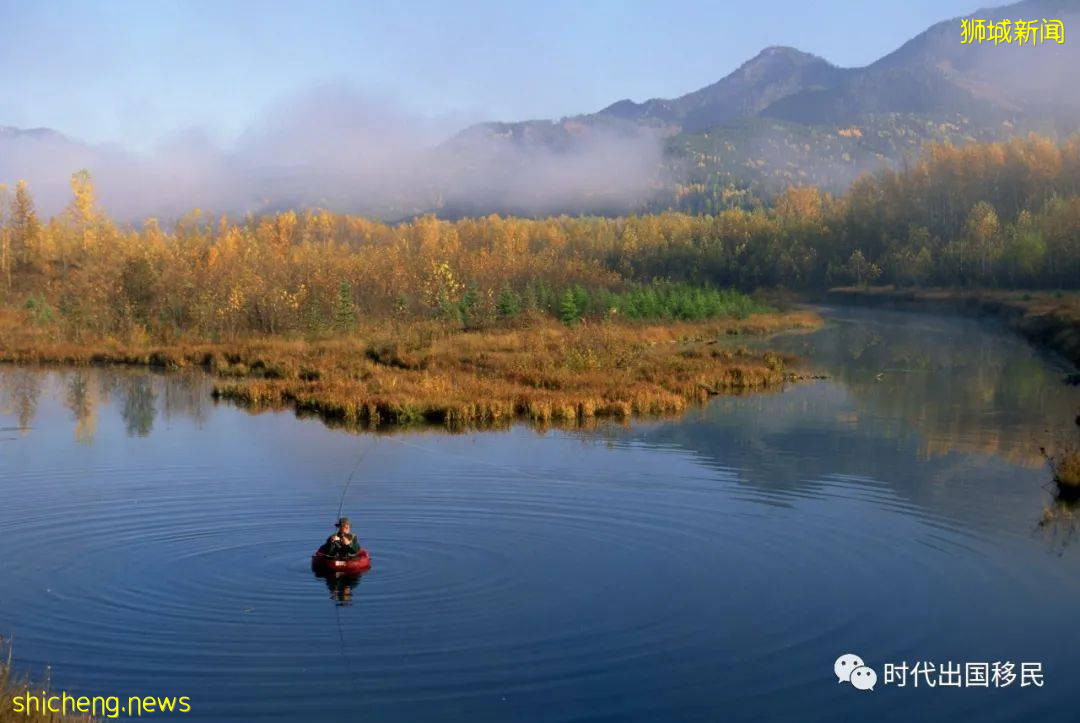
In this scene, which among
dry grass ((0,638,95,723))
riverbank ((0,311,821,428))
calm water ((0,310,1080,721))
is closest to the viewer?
dry grass ((0,638,95,723))

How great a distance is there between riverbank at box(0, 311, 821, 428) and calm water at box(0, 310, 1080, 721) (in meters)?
3.84

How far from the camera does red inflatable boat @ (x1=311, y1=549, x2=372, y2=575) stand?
19.5 m

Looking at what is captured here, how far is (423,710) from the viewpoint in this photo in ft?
47.4

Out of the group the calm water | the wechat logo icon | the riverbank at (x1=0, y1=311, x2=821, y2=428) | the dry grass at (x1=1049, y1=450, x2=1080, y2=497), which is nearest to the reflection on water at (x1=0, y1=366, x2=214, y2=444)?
the calm water

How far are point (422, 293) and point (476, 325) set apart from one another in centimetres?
950

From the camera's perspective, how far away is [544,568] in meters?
20.7

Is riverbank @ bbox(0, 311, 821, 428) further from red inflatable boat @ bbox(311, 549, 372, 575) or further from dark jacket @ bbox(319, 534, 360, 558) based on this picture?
dark jacket @ bbox(319, 534, 360, 558)

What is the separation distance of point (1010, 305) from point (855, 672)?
81639mm

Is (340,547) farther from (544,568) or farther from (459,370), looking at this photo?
(459,370)

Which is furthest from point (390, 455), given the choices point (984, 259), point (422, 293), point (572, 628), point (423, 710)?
point (984, 259)

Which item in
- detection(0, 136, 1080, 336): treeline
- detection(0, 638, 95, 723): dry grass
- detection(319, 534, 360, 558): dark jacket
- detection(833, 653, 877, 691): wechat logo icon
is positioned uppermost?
detection(0, 136, 1080, 336): treeline

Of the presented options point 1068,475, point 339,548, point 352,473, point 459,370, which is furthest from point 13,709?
point 459,370

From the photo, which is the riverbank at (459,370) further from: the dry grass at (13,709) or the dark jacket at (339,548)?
the dry grass at (13,709)

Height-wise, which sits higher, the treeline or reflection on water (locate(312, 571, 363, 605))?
the treeline
